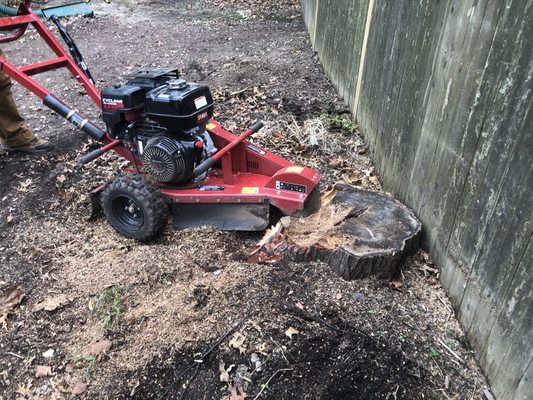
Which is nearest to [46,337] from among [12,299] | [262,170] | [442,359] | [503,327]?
[12,299]

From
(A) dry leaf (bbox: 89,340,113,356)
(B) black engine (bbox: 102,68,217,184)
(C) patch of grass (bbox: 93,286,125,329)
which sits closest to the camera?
(A) dry leaf (bbox: 89,340,113,356)

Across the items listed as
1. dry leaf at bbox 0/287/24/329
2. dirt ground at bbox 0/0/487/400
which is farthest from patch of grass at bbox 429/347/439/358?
dry leaf at bbox 0/287/24/329

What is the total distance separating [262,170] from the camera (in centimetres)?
397

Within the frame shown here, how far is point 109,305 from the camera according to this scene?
3148 mm

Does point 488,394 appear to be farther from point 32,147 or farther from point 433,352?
point 32,147

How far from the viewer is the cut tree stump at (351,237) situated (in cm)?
313

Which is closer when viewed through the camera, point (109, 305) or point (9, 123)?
point (109, 305)

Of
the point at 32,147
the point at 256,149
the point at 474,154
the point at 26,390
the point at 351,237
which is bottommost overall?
the point at 32,147

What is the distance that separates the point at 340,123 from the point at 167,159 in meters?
2.51

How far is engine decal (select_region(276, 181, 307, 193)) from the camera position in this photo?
355cm

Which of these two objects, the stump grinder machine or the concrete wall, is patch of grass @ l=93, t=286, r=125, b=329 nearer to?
the stump grinder machine

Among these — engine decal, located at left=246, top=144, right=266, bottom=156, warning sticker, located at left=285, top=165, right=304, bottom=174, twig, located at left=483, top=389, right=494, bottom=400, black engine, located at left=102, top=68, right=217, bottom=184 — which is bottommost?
twig, located at left=483, top=389, right=494, bottom=400

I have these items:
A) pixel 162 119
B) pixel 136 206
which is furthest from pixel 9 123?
pixel 162 119

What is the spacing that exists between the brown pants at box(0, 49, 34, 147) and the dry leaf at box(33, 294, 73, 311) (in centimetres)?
265
